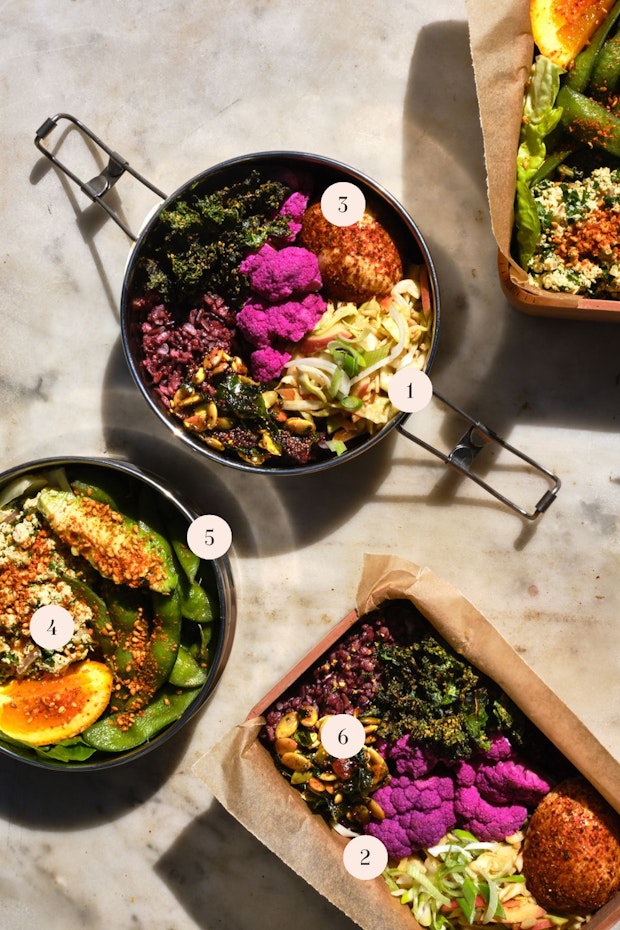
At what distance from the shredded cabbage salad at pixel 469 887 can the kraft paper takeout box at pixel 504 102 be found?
1698 millimetres

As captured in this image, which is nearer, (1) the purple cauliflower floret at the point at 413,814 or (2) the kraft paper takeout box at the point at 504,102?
(2) the kraft paper takeout box at the point at 504,102

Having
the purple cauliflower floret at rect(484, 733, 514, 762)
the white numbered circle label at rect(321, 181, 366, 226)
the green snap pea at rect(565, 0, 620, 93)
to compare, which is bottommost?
the purple cauliflower floret at rect(484, 733, 514, 762)

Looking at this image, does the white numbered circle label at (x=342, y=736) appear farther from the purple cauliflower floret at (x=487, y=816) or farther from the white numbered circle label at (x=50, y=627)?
the white numbered circle label at (x=50, y=627)

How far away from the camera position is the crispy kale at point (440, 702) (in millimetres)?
2449

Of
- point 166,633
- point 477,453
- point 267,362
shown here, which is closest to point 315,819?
point 166,633

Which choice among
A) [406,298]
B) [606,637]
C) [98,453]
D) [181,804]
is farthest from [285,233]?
[181,804]

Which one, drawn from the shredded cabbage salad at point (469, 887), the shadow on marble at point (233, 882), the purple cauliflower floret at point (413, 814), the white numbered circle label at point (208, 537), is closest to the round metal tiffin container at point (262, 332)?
the white numbered circle label at point (208, 537)

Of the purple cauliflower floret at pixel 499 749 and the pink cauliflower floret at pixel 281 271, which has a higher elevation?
the pink cauliflower floret at pixel 281 271

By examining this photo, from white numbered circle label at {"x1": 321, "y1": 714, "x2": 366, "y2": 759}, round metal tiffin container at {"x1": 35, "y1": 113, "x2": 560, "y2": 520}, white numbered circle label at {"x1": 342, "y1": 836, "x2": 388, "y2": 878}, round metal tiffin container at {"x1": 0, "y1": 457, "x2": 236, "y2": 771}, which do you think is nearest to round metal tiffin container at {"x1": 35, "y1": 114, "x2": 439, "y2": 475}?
round metal tiffin container at {"x1": 35, "y1": 113, "x2": 560, "y2": 520}

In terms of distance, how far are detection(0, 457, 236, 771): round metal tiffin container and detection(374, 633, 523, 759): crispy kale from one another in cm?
57

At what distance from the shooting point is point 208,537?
8.37ft

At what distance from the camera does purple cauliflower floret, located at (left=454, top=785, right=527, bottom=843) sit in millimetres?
2494

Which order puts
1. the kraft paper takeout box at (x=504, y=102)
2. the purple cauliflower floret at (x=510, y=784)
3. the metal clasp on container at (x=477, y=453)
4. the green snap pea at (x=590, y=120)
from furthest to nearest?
1. the metal clasp on container at (x=477, y=453)
2. the purple cauliflower floret at (x=510, y=784)
3. the green snap pea at (x=590, y=120)
4. the kraft paper takeout box at (x=504, y=102)

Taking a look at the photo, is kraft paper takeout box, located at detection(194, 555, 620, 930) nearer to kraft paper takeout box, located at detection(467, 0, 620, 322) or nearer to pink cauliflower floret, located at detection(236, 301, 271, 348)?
pink cauliflower floret, located at detection(236, 301, 271, 348)
